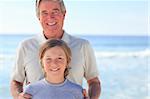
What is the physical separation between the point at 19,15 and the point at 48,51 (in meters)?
16.1

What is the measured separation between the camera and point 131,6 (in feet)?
74.6

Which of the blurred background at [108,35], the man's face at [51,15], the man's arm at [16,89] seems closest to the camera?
the man's face at [51,15]

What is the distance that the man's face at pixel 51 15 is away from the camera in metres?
2.41

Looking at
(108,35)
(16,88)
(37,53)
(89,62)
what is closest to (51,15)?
(37,53)

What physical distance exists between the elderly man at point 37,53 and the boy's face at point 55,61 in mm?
205

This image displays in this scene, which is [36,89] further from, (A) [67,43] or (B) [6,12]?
(B) [6,12]

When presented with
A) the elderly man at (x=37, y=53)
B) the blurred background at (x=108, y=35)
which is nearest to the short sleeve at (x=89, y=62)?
the elderly man at (x=37, y=53)

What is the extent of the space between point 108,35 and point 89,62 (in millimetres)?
25705

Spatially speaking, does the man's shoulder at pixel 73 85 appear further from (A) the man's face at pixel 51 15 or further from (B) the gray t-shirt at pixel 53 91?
(A) the man's face at pixel 51 15

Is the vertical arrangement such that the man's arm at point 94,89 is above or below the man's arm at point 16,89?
below

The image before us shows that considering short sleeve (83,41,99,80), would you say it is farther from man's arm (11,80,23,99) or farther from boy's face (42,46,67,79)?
man's arm (11,80,23,99)

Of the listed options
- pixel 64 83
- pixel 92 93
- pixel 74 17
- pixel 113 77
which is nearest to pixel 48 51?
pixel 64 83

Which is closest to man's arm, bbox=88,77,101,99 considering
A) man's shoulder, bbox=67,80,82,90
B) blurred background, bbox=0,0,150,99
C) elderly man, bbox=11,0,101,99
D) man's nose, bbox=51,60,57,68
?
elderly man, bbox=11,0,101,99

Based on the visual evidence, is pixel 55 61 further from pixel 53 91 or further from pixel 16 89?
pixel 16 89
